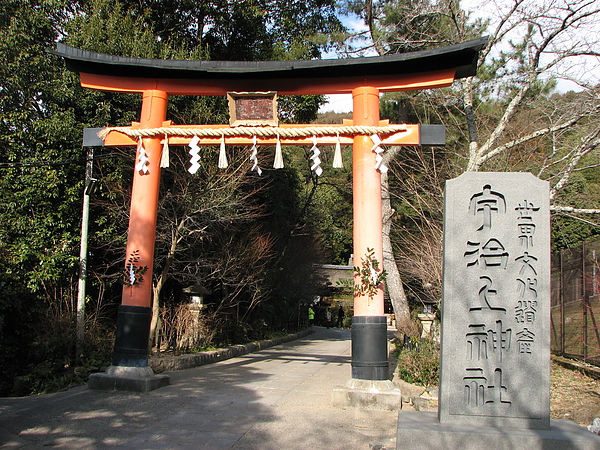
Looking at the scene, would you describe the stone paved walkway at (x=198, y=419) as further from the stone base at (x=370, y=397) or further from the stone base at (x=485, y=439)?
the stone base at (x=485, y=439)

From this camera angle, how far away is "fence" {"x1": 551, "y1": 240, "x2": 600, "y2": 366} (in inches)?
347

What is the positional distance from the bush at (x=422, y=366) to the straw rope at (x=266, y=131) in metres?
3.80

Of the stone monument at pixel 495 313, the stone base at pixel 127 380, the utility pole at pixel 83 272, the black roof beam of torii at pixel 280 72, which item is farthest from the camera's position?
the utility pole at pixel 83 272

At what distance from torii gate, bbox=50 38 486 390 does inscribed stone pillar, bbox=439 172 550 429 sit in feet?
10.0

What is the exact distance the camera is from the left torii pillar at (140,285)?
7980mm

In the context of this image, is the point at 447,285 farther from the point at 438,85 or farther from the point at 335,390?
the point at 438,85

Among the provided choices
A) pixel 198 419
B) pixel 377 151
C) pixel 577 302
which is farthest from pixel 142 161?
pixel 577 302

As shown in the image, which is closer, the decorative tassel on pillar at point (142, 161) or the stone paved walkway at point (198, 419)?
the stone paved walkway at point (198, 419)

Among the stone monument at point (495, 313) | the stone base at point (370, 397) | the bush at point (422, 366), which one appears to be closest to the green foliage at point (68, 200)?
the stone base at point (370, 397)

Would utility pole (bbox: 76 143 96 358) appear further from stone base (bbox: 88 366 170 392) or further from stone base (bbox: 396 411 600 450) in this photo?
stone base (bbox: 396 411 600 450)

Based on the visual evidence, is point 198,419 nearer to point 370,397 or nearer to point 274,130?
point 370,397

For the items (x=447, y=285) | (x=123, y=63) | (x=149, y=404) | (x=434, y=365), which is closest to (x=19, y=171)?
(x=123, y=63)

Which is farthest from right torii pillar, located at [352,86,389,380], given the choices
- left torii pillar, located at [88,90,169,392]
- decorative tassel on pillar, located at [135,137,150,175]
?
decorative tassel on pillar, located at [135,137,150,175]

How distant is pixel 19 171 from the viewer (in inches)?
473
